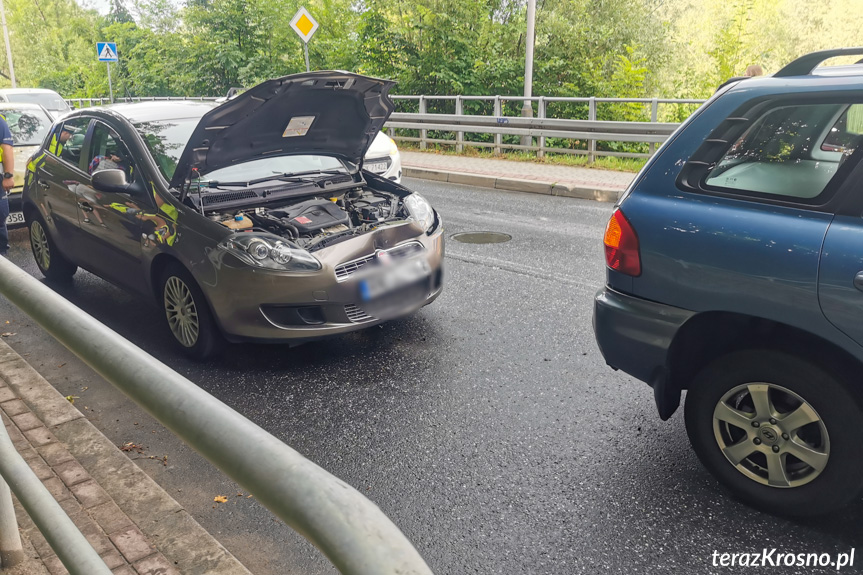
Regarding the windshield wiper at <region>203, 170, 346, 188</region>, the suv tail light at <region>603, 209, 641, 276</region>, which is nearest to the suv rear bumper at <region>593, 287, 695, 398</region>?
the suv tail light at <region>603, 209, 641, 276</region>

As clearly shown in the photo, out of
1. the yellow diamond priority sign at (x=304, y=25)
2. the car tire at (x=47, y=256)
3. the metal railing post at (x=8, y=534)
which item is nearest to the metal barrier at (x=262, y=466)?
the metal railing post at (x=8, y=534)

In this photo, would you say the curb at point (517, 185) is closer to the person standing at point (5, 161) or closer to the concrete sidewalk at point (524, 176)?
the concrete sidewalk at point (524, 176)

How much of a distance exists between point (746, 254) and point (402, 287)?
104 inches

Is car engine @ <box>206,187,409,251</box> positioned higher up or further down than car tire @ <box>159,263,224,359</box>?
higher up

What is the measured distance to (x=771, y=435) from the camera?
3.21 meters

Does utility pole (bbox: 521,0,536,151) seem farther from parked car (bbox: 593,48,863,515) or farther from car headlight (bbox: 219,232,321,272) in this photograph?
parked car (bbox: 593,48,863,515)

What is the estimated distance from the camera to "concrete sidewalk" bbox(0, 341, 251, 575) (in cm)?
280

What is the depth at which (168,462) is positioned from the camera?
389 centimetres

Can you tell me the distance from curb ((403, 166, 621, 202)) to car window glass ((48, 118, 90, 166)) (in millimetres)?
7970

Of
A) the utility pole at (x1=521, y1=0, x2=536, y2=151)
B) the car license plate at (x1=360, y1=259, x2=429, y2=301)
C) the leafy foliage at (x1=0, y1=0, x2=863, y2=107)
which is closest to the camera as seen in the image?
the car license plate at (x1=360, y1=259, x2=429, y2=301)

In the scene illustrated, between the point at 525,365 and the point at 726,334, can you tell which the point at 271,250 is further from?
the point at 726,334

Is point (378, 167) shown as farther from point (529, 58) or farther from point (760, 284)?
point (529, 58)

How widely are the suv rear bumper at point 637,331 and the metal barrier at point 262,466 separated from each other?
2.69m

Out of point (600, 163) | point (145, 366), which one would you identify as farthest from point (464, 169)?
point (145, 366)
